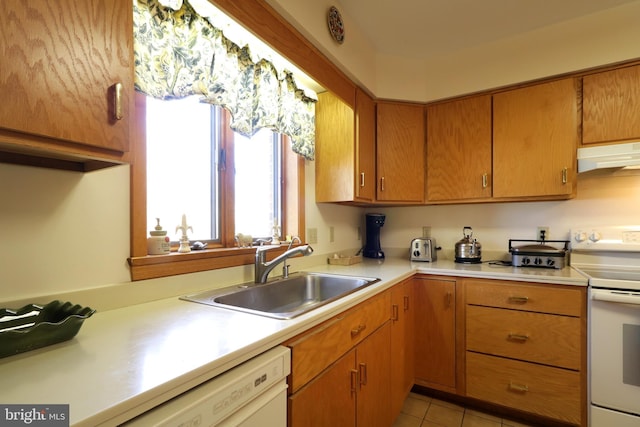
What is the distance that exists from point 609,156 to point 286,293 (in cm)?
211

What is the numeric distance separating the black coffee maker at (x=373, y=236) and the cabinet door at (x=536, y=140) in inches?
35.4

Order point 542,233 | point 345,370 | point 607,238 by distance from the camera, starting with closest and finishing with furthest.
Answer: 1. point 345,370
2. point 607,238
3. point 542,233

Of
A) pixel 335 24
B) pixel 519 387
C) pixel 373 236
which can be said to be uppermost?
pixel 335 24

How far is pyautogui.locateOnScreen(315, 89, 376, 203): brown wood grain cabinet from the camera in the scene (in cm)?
204

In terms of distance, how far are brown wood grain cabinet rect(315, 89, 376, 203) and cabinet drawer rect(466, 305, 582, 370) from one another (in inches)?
43.5

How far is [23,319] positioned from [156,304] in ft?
1.24

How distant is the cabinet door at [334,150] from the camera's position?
2.04 m

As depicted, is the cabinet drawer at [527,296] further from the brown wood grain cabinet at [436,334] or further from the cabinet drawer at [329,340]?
the cabinet drawer at [329,340]

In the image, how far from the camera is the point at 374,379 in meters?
1.45

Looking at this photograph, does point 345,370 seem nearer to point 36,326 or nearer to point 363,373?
point 363,373

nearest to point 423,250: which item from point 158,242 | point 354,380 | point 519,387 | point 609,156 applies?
point 519,387

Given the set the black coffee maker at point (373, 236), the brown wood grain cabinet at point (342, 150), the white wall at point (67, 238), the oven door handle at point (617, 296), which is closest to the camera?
the white wall at point (67, 238)

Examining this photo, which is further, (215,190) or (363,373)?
(215,190)

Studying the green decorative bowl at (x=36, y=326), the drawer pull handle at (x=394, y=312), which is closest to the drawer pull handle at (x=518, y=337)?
the drawer pull handle at (x=394, y=312)
